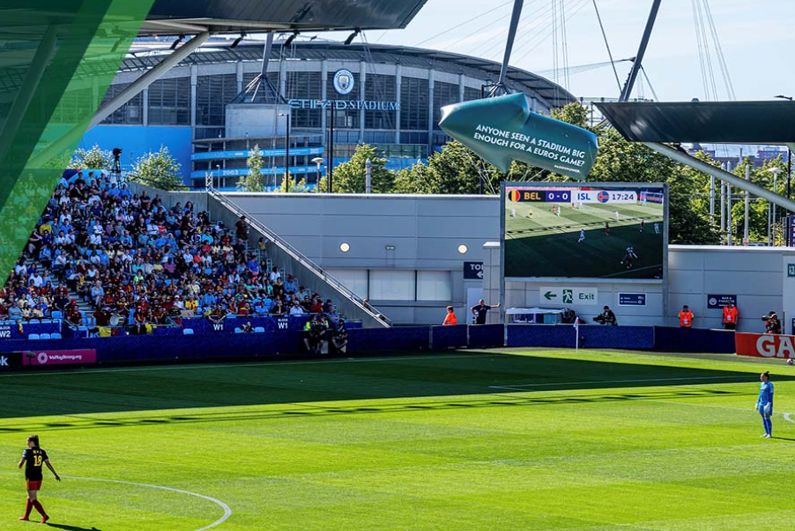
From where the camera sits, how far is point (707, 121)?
49.7m

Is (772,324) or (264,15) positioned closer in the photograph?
(264,15)

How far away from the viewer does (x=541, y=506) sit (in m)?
19.3

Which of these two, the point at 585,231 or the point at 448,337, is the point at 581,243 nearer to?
the point at 585,231

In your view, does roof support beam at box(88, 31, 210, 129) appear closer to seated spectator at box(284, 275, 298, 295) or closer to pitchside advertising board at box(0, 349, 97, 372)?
pitchside advertising board at box(0, 349, 97, 372)

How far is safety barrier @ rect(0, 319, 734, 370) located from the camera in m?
44.2

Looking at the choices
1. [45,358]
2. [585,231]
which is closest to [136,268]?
[45,358]

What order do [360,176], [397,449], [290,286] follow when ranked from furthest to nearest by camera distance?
[360,176] → [290,286] → [397,449]

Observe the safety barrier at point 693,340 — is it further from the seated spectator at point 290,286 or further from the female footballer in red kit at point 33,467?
the female footballer in red kit at point 33,467

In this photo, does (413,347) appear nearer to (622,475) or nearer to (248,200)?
(248,200)

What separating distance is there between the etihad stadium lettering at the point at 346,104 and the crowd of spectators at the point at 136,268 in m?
100

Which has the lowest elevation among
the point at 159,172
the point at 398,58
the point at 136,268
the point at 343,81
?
the point at 136,268

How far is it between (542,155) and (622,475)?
2435cm

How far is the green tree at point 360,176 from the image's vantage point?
119875mm
